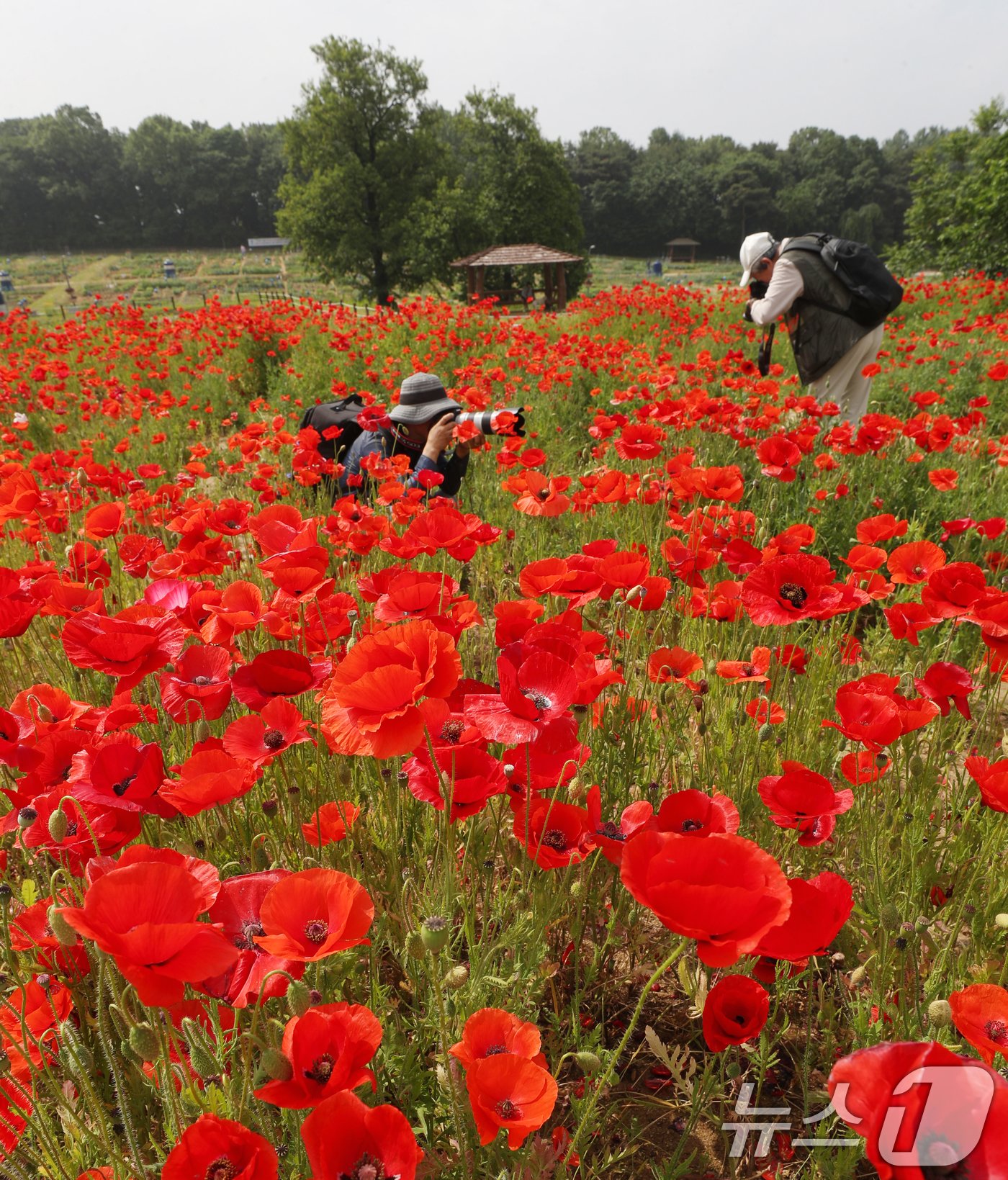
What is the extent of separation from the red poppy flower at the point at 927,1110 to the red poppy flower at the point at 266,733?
36.9 inches

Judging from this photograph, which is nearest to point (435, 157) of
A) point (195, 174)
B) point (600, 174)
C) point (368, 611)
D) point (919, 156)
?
point (919, 156)

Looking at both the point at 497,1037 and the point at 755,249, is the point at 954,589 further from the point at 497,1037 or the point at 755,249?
the point at 755,249

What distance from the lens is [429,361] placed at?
809cm

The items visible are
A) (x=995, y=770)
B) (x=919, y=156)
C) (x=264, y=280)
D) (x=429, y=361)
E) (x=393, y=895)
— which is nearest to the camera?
(x=995, y=770)

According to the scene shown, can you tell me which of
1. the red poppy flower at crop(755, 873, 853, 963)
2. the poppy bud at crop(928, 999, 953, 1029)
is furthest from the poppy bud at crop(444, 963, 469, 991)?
the poppy bud at crop(928, 999, 953, 1029)

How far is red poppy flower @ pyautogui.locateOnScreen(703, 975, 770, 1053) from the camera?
904 mm

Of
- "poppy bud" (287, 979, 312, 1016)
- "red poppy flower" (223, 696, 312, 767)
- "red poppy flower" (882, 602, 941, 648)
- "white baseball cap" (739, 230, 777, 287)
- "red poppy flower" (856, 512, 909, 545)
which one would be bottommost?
"poppy bud" (287, 979, 312, 1016)

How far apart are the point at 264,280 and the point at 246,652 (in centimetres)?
5621

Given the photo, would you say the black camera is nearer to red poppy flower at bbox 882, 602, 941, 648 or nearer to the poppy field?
the poppy field

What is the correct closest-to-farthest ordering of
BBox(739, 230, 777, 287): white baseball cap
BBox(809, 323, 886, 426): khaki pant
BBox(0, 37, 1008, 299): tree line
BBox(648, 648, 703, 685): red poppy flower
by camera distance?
BBox(648, 648, 703, 685): red poppy flower, BBox(739, 230, 777, 287): white baseball cap, BBox(809, 323, 886, 426): khaki pant, BBox(0, 37, 1008, 299): tree line

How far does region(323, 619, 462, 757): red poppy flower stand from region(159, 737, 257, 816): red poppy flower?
16cm

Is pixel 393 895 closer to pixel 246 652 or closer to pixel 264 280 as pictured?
pixel 246 652

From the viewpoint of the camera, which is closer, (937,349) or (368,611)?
(368,611)

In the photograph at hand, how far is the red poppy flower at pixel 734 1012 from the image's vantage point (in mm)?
904
